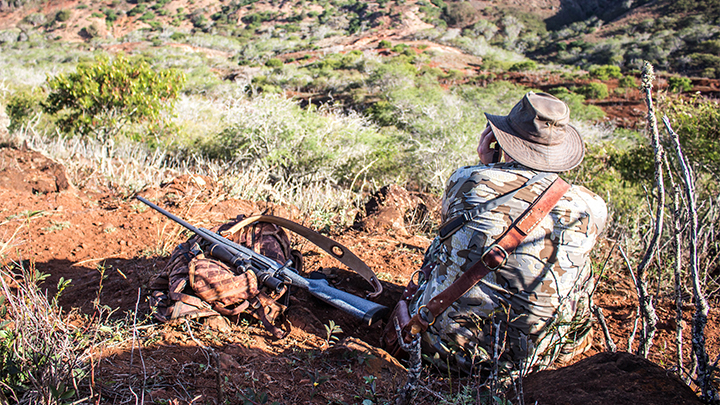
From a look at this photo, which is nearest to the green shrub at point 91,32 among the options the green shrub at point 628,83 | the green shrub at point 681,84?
the green shrub at point 628,83

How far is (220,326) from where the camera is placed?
2297mm

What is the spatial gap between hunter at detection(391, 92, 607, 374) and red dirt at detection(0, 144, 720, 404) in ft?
0.74

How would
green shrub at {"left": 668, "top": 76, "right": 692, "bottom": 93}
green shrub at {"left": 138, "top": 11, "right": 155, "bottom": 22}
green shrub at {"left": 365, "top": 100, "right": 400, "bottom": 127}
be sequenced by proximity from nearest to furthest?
green shrub at {"left": 365, "top": 100, "right": 400, "bottom": 127}
green shrub at {"left": 668, "top": 76, "right": 692, "bottom": 93}
green shrub at {"left": 138, "top": 11, "right": 155, "bottom": 22}

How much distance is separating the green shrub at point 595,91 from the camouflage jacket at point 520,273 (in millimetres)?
23943

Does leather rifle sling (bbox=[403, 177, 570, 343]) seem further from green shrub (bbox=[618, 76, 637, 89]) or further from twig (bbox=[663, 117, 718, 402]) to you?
green shrub (bbox=[618, 76, 637, 89])

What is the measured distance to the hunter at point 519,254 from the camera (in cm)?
196

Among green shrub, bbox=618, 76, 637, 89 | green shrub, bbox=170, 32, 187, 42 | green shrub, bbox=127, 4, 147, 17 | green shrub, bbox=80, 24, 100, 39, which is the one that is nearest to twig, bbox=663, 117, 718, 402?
green shrub, bbox=618, 76, 637, 89

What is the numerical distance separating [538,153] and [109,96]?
250 inches

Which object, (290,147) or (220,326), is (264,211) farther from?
(290,147)

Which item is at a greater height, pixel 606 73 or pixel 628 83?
pixel 628 83

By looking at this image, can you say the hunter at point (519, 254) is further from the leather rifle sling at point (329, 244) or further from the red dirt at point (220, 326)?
the leather rifle sling at point (329, 244)

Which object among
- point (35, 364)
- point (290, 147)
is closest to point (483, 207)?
point (35, 364)

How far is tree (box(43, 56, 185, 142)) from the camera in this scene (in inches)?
247

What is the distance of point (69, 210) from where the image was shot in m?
3.99
